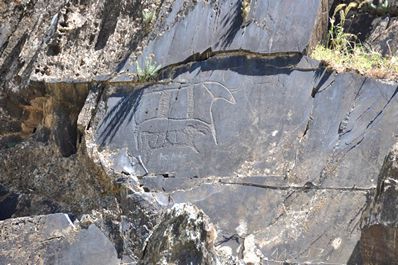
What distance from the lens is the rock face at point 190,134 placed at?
6484 millimetres

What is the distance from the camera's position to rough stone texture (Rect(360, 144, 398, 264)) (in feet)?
16.0

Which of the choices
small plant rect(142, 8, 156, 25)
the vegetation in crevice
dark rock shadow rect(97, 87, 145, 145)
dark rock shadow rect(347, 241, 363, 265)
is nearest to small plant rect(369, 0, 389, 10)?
the vegetation in crevice

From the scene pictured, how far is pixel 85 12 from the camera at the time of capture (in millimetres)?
8375

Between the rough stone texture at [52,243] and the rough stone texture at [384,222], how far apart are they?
7.21 feet

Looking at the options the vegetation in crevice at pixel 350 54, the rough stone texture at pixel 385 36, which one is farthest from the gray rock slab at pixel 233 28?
the rough stone texture at pixel 385 36

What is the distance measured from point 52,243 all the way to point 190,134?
1254 millimetres

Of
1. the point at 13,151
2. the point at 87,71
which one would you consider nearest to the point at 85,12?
the point at 87,71

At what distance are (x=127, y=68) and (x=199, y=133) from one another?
931 millimetres

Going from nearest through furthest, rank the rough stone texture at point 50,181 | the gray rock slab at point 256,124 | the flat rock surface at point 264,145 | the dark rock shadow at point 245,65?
the flat rock surface at point 264,145 → the gray rock slab at point 256,124 → the dark rock shadow at point 245,65 → the rough stone texture at point 50,181

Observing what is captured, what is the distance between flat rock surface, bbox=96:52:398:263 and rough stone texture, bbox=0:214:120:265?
1.72 ft

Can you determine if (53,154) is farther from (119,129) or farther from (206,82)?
(206,82)

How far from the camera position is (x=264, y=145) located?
687 centimetres

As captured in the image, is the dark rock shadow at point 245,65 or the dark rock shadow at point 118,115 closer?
the dark rock shadow at point 245,65

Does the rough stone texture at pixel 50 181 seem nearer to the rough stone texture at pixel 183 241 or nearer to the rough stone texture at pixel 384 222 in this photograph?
the rough stone texture at pixel 183 241
